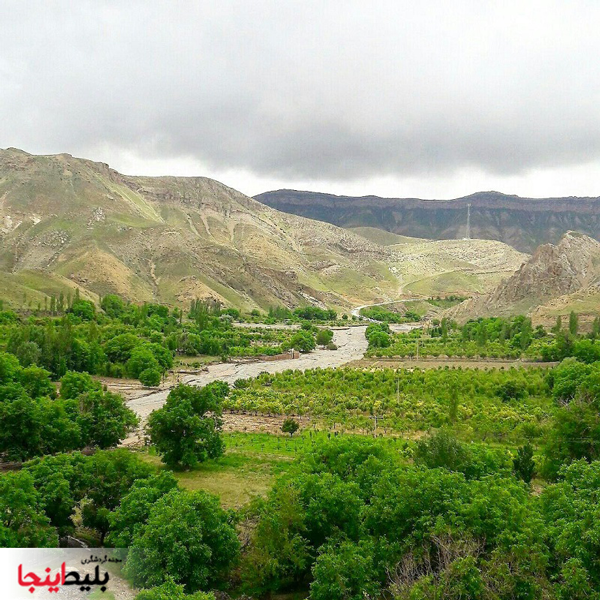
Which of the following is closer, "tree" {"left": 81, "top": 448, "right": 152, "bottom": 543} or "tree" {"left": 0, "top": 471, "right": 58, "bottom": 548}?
"tree" {"left": 0, "top": 471, "right": 58, "bottom": 548}

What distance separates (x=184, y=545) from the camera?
19.7m

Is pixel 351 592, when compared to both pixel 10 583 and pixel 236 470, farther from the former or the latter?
pixel 236 470

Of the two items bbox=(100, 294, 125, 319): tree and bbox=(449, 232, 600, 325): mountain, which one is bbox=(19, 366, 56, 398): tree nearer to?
bbox=(100, 294, 125, 319): tree

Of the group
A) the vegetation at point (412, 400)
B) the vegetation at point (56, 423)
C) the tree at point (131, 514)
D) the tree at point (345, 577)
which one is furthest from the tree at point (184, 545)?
the vegetation at point (412, 400)

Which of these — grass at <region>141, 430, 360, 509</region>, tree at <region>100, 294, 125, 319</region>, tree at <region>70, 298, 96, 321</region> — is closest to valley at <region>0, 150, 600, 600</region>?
grass at <region>141, 430, 360, 509</region>

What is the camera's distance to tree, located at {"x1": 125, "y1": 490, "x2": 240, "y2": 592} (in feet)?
63.3

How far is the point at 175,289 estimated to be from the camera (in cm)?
16375

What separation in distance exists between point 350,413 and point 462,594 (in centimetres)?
3719

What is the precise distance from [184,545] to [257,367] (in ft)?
218

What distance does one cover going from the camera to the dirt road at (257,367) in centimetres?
5971

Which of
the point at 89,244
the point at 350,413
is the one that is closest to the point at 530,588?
the point at 350,413

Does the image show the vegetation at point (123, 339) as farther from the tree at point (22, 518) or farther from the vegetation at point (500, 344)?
the tree at point (22, 518)

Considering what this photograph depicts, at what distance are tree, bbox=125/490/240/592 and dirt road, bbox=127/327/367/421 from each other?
1266 inches

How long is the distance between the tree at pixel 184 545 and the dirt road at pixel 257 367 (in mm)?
32158
